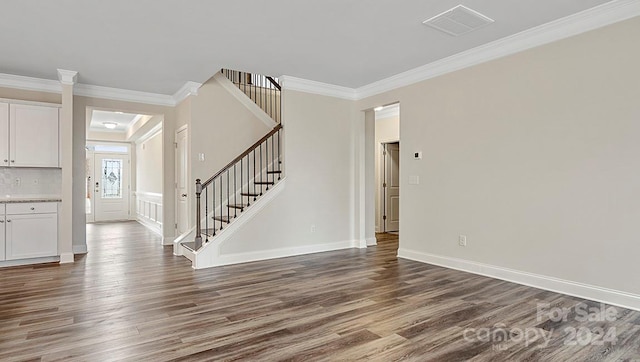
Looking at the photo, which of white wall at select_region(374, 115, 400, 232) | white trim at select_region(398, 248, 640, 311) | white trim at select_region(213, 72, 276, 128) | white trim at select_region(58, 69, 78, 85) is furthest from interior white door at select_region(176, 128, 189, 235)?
white wall at select_region(374, 115, 400, 232)

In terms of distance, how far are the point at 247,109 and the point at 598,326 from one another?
5655 millimetres

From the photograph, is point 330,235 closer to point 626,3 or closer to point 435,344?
point 435,344

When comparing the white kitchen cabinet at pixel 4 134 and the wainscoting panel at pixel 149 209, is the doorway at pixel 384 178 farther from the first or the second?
the white kitchen cabinet at pixel 4 134

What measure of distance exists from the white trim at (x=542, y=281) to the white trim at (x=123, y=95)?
5292 millimetres

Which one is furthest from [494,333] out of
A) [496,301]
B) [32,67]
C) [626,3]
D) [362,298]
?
[32,67]

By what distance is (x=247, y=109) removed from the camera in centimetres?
655

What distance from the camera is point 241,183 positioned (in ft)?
20.9

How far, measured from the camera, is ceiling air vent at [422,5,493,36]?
3500 millimetres

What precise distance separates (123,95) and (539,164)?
6.48 metres

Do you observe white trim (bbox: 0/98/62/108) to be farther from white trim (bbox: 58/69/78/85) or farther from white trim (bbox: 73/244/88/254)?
white trim (bbox: 73/244/88/254)

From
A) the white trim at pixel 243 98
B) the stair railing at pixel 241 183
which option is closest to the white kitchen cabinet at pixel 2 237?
the stair railing at pixel 241 183

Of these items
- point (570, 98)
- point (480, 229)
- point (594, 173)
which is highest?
point (570, 98)

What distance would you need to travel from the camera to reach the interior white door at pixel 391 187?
8.56 m

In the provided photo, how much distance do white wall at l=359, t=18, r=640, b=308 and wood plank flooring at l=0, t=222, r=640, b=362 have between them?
0.39 metres
